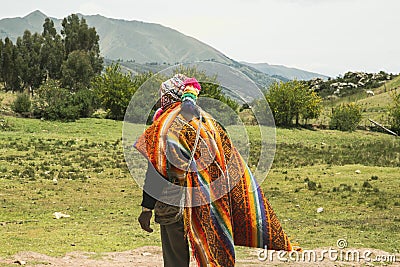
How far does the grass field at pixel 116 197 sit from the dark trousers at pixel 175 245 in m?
0.53

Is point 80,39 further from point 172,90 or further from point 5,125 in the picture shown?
point 172,90

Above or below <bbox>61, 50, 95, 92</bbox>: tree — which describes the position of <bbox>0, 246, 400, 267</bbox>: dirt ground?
below

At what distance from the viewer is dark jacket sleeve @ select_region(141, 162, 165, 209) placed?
3701 millimetres

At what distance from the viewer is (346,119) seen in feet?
108

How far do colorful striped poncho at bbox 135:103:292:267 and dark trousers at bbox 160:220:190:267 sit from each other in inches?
5.0

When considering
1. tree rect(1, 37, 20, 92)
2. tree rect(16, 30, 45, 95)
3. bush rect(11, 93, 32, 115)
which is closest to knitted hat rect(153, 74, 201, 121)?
bush rect(11, 93, 32, 115)

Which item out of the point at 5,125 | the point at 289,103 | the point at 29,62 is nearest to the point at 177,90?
the point at 5,125

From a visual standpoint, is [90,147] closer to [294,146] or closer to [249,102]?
[294,146]

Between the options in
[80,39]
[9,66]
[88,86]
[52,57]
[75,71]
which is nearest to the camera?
[9,66]

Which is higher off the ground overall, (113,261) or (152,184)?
(152,184)

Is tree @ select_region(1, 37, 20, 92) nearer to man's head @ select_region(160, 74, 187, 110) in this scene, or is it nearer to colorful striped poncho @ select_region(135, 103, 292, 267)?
man's head @ select_region(160, 74, 187, 110)

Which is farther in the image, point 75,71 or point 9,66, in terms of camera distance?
point 75,71

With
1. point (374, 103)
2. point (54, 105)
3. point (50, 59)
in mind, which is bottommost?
point (54, 105)

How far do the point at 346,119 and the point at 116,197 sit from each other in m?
24.7
